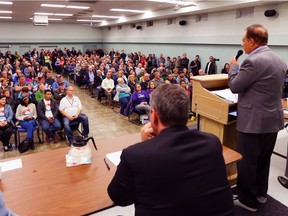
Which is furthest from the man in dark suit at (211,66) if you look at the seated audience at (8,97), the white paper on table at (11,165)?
the white paper on table at (11,165)

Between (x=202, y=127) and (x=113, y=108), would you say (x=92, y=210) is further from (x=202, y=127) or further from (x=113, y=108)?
(x=113, y=108)

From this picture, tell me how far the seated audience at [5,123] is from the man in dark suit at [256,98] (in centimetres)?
392

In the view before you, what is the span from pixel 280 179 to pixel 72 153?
2582 millimetres

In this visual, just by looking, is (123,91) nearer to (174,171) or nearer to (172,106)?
(172,106)

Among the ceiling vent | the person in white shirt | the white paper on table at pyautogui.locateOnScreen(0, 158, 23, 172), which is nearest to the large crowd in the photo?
the person in white shirt

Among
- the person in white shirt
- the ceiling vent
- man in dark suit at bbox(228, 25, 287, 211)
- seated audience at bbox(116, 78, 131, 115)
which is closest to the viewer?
man in dark suit at bbox(228, 25, 287, 211)

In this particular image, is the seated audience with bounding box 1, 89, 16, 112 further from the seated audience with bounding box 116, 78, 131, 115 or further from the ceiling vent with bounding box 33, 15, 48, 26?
the ceiling vent with bounding box 33, 15, 48, 26

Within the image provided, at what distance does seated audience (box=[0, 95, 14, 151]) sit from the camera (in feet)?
14.8

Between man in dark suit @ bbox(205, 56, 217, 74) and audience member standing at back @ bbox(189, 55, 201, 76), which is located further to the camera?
audience member standing at back @ bbox(189, 55, 201, 76)

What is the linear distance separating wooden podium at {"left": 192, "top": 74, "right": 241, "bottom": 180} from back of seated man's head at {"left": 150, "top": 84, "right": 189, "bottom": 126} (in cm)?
158

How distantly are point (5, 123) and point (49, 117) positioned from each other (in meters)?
0.75

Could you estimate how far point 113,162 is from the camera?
74.0 inches

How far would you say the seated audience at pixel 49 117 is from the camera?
480cm

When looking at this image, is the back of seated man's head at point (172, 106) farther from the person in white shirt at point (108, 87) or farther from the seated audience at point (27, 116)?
the person in white shirt at point (108, 87)
